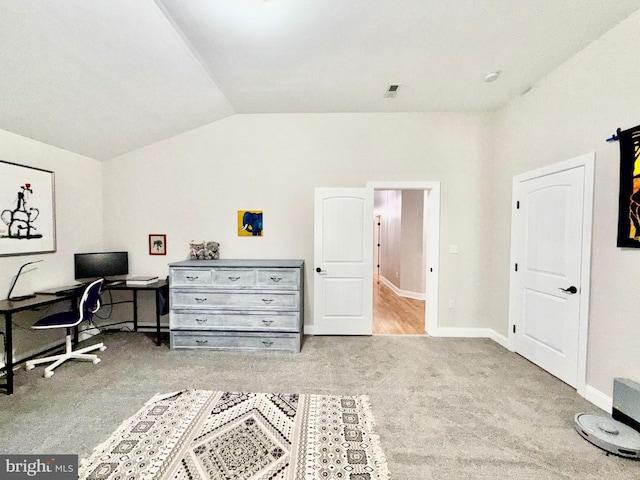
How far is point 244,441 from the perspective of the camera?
1.84 metres

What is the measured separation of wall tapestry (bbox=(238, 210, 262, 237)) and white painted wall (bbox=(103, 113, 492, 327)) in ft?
0.29

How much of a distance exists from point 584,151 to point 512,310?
1.88m

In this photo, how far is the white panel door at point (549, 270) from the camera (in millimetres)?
2484

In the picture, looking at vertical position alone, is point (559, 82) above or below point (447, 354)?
above

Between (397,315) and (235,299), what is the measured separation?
293 centimetres

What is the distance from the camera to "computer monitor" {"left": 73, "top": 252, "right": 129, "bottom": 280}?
133 inches

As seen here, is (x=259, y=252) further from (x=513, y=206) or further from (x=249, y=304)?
(x=513, y=206)

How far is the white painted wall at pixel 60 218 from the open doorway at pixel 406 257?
389 centimetres

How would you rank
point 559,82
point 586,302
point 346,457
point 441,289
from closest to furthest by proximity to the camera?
1. point 346,457
2. point 586,302
3. point 559,82
4. point 441,289

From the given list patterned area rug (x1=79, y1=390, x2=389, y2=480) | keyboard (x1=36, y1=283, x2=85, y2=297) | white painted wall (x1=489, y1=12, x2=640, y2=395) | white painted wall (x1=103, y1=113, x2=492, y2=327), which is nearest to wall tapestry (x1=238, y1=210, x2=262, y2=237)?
white painted wall (x1=103, y1=113, x2=492, y2=327)

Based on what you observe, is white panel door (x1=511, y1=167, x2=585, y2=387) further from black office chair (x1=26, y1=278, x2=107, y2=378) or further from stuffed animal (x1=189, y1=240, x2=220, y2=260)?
black office chair (x1=26, y1=278, x2=107, y2=378)

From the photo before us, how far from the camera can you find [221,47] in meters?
2.42

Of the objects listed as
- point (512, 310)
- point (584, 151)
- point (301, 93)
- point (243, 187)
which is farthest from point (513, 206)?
point (243, 187)

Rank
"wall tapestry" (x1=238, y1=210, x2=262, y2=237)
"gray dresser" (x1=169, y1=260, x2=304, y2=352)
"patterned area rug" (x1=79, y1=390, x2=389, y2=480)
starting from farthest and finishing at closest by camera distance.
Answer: "wall tapestry" (x1=238, y1=210, x2=262, y2=237)
"gray dresser" (x1=169, y1=260, x2=304, y2=352)
"patterned area rug" (x1=79, y1=390, x2=389, y2=480)
